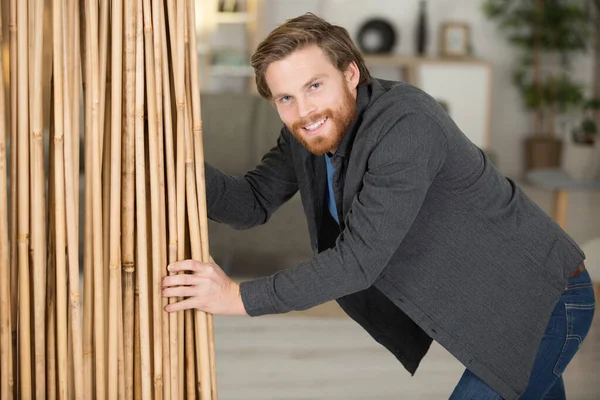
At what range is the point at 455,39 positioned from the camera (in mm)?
7086

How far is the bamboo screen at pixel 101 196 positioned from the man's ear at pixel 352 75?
14.8 inches

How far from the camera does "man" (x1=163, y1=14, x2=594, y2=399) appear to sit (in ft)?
3.97

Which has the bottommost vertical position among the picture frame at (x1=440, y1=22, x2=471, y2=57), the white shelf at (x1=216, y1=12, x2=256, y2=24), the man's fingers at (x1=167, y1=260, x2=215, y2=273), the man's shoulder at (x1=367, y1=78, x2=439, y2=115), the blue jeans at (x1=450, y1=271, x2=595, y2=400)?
the blue jeans at (x1=450, y1=271, x2=595, y2=400)

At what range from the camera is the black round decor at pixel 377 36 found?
703 centimetres

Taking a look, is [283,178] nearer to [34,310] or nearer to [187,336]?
[187,336]

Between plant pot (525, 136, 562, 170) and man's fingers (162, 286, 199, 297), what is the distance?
21.0 feet

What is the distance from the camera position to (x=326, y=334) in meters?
3.09

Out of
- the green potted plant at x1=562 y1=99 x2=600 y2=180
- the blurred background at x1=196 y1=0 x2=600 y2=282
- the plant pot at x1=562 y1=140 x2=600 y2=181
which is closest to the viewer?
the green potted plant at x1=562 y1=99 x2=600 y2=180

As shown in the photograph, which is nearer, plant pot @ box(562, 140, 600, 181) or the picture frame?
plant pot @ box(562, 140, 600, 181)

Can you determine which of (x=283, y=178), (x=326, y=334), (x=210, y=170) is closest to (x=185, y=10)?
(x=210, y=170)

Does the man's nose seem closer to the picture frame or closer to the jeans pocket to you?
the jeans pocket

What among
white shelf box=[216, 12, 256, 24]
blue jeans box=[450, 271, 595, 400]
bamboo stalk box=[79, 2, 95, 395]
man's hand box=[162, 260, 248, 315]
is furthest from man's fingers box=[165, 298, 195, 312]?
white shelf box=[216, 12, 256, 24]

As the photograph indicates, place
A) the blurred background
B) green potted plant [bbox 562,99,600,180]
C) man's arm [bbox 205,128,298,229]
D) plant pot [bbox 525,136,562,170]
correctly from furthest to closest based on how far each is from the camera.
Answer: plant pot [bbox 525,136,562,170] < the blurred background < green potted plant [bbox 562,99,600,180] < man's arm [bbox 205,128,298,229]

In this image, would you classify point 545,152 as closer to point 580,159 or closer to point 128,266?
point 580,159
